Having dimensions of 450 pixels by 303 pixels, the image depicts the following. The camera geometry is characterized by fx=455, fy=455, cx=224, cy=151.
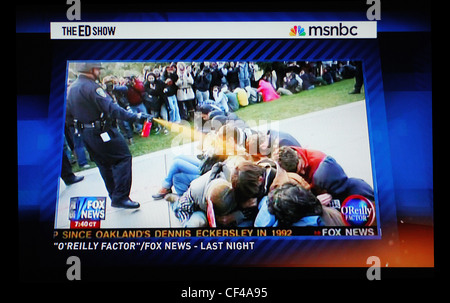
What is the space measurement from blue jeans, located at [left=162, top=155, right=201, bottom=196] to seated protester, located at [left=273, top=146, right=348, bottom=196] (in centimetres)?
49

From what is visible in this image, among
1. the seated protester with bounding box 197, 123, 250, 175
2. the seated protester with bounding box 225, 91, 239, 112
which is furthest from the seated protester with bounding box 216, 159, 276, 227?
the seated protester with bounding box 225, 91, 239, 112

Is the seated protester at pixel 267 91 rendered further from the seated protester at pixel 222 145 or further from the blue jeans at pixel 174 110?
the blue jeans at pixel 174 110

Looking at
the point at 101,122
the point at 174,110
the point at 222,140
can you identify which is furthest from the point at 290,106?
the point at 101,122

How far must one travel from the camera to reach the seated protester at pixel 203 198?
2711 millimetres

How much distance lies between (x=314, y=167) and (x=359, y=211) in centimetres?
38

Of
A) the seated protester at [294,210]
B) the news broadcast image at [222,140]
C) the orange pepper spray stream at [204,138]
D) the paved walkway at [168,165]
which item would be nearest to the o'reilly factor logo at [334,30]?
the news broadcast image at [222,140]

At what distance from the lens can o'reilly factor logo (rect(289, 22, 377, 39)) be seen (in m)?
2.80

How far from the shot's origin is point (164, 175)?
9.05 feet

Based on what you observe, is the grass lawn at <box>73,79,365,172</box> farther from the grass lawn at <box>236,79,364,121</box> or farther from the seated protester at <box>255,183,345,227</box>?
the seated protester at <box>255,183,345,227</box>

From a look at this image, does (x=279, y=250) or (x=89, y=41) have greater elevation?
(x=89, y=41)

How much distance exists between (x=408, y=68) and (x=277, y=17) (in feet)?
2.83

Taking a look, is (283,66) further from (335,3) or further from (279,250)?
(279,250)

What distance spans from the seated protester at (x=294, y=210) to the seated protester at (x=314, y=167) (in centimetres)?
8

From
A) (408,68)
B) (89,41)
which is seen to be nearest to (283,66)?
(408,68)
